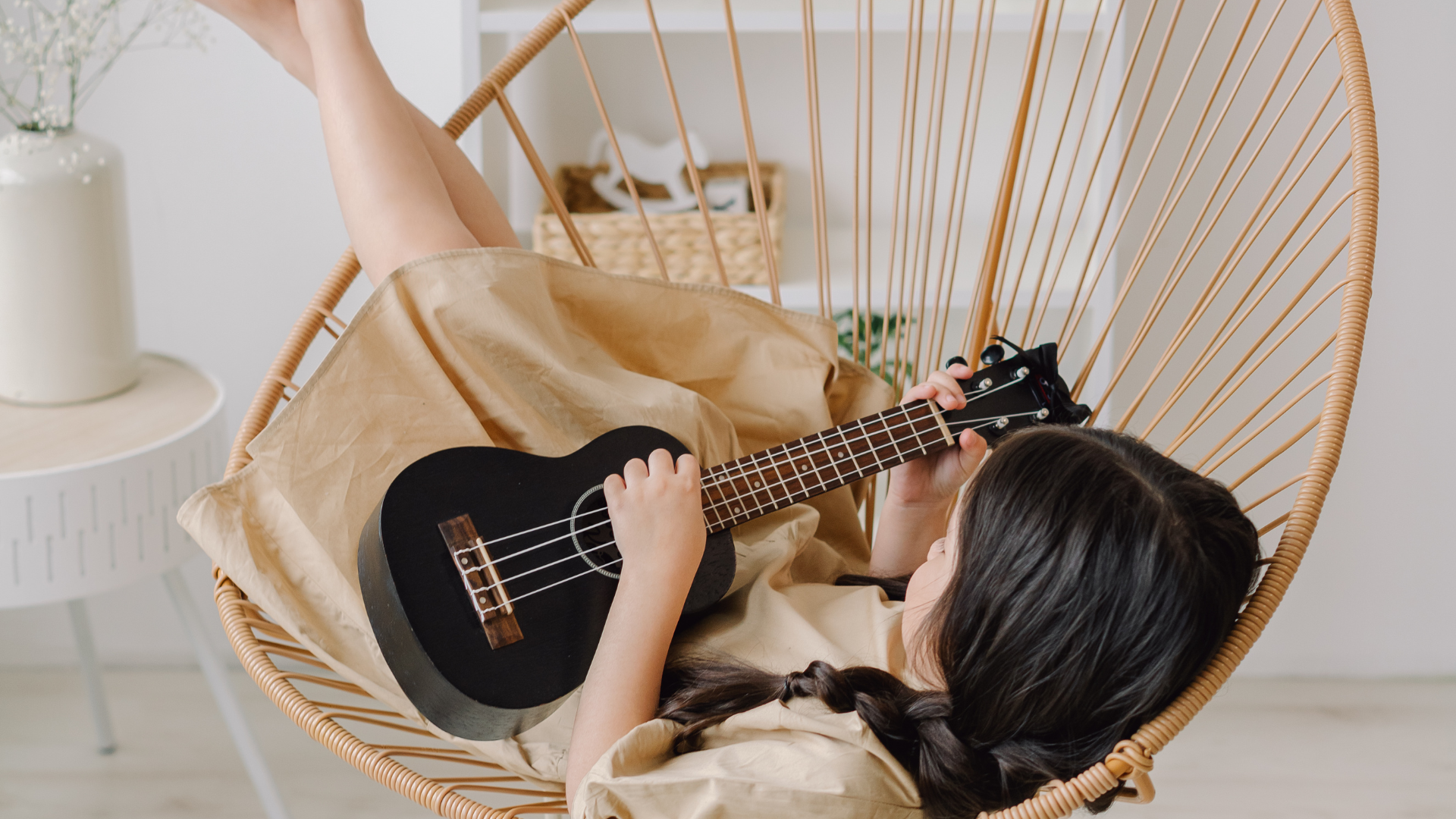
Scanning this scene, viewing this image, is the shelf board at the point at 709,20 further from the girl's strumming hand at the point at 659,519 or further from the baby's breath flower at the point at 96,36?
the girl's strumming hand at the point at 659,519

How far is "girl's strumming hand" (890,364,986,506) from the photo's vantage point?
33.4 inches

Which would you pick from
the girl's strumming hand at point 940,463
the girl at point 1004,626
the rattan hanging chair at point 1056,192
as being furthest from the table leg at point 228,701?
the girl's strumming hand at point 940,463

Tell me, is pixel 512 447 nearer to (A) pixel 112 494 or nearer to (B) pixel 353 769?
(A) pixel 112 494

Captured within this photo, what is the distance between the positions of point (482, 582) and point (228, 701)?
0.63 meters

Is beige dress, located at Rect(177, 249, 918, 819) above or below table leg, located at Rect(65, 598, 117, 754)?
above

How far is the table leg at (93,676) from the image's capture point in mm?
1427

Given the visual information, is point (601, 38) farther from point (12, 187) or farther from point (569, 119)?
point (12, 187)

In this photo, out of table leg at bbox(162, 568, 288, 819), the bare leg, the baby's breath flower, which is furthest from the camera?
the baby's breath flower

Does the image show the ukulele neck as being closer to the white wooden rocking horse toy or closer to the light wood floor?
the white wooden rocking horse toy

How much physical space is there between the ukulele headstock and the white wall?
2.40 ft

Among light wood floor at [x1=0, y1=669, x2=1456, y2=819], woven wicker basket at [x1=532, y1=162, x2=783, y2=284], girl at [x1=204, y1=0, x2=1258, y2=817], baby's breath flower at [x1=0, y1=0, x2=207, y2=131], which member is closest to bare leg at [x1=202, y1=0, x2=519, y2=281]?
woven wicker basket at [x1=532, y1=162, x2=783, y2=284]

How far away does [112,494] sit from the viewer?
1.05 m

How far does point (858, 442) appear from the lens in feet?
2.75

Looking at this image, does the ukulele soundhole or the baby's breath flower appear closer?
the ukulele soundhole
